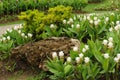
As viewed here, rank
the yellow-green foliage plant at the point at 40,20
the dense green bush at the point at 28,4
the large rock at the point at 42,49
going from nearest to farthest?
the large rock at the point at 42,49, the yellow-green foliage plant at the point at 40,20, the dense green bush at the point at 28,4

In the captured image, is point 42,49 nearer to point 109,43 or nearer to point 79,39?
point 79,39

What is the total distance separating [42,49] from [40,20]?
1.46 m

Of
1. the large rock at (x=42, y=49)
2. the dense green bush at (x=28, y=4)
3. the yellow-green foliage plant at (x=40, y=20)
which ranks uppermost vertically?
the yellow-green foliage plant at (x=40, y=20)

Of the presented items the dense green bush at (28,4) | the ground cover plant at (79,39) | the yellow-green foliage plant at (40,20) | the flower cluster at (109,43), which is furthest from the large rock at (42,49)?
the dense green bush at (28,4)

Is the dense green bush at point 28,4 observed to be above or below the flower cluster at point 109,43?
below

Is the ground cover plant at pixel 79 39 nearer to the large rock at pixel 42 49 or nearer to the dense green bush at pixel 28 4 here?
the large rock at pixel 42 49

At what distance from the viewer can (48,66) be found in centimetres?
665

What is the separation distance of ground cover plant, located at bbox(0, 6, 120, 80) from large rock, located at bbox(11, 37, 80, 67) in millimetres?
161

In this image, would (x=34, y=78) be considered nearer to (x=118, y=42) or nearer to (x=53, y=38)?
(x=53, y=38)

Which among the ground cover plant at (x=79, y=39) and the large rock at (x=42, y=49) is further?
the large rock at (x=42, y=49)

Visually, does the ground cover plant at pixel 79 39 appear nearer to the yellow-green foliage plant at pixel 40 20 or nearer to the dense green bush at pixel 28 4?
the yellow-green foliage plant at pixel 40 20

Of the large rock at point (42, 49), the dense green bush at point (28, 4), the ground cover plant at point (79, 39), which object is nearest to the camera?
the ground cover plant at point (79, 39)

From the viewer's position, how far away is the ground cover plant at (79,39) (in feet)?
21.0

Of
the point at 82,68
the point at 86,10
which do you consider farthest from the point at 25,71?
the point at 86,10
